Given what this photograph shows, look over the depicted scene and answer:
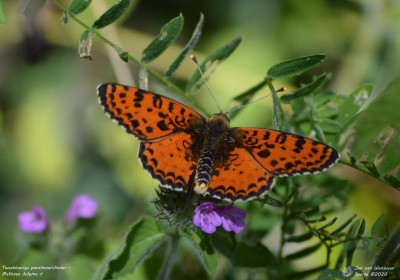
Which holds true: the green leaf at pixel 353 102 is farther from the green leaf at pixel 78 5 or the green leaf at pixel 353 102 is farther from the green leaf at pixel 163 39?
the green leaf at pixel 78 5

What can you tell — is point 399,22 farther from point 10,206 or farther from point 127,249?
point 10,206

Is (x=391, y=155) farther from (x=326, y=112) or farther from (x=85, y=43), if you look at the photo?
(x=85, y=43)

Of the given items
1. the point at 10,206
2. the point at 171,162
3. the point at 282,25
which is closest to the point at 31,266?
the point at 171,162

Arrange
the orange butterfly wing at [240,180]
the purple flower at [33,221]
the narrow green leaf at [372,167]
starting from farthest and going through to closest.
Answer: the purple flower at [33,221], the orange butterfly wing at [240,180], the narrow green leaf at [372,167]

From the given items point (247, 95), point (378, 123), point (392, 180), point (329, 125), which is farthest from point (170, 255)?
point (378, 123)

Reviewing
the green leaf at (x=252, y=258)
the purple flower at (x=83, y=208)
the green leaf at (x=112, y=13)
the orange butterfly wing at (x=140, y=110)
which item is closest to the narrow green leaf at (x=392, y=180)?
the green leaf at (x=252, y=258)

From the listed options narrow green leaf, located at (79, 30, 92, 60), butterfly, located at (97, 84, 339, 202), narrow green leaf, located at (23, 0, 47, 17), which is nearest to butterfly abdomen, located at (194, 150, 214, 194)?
butterfly, located at (97, 84, 339, 202)

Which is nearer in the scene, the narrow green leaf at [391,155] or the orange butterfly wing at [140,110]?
the narrow green leaf at [391,155]

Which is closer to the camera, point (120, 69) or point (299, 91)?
point (299, 91)
